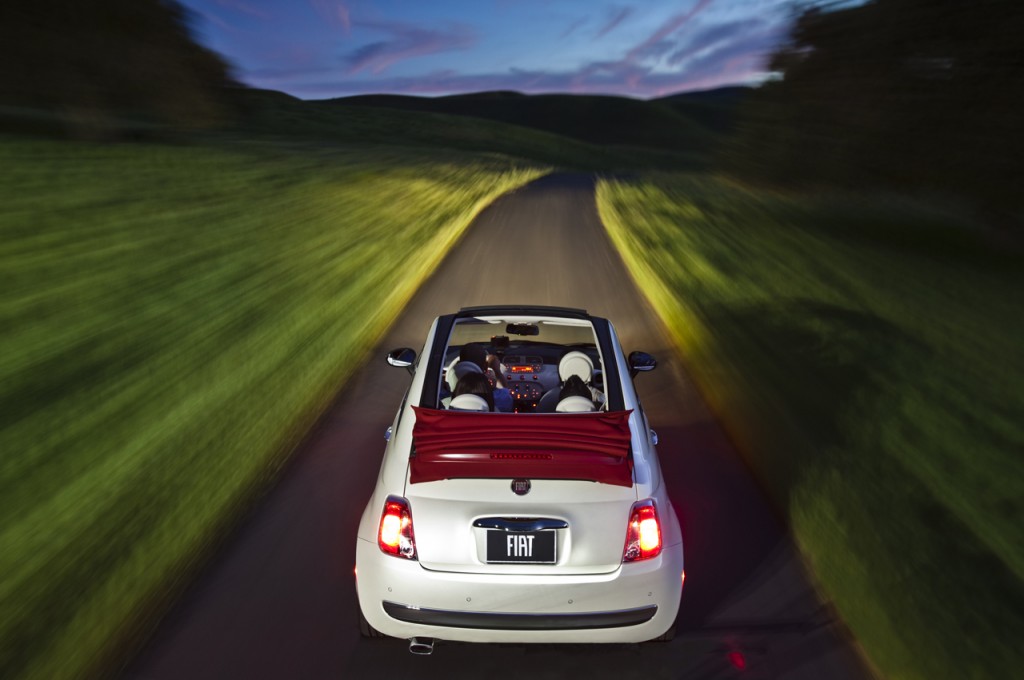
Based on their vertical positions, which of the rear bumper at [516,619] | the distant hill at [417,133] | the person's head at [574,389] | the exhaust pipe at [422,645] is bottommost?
the distant hill at [417,133]

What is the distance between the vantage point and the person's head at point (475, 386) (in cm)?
457

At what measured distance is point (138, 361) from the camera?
8195 mm

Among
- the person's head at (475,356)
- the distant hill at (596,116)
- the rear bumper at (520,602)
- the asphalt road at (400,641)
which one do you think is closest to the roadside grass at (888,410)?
the asphalt road at (400,641)

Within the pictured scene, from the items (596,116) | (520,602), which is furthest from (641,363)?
(596,116)

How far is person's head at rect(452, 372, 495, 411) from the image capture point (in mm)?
4570

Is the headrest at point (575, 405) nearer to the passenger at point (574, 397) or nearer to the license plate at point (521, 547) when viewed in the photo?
the passenger at point (574, 397)

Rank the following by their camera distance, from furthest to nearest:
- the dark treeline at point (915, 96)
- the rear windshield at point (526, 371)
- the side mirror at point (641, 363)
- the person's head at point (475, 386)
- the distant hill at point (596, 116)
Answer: the distant hill at point (596, 116) → the dark treeline at point (915, 96) → the side mirror at point (641, 363) → the rear windshield at point (526, 371) → the person's head at point (475, 386)

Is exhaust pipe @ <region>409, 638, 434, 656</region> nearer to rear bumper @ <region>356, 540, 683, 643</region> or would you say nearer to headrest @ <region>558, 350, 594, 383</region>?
rear bumper @ <region>356, 540, 683, 643</region>

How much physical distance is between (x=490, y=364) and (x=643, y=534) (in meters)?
2.33

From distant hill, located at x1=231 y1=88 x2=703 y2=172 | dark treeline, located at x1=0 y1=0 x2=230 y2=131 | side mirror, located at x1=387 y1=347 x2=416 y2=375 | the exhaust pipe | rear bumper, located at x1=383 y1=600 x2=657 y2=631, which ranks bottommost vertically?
distant hill, located at x1=231 y1=88 x2=703 y2=172

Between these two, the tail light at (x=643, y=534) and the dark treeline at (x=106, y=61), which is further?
the dark treeline at (x=106, y=61)

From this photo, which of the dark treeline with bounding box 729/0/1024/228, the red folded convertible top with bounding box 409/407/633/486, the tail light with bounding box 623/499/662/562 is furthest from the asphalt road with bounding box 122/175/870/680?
the dark treeline with bounding box 729/0/1024/228

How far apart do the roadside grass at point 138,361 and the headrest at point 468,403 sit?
1.93 m

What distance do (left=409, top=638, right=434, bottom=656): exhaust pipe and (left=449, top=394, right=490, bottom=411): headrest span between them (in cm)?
121
